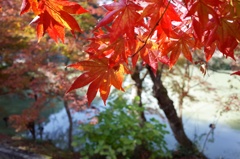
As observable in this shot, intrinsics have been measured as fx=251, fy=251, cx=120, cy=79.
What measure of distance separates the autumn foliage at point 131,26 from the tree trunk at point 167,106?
2.48m

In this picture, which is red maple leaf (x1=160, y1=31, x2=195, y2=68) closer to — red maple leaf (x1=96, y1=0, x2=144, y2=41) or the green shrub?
red maple leaf (x1=96, y1=0, x2=144, y2=41)

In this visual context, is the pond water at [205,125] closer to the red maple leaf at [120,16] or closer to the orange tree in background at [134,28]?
the orange tree in background at [134,28]

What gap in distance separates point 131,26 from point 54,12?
18cm

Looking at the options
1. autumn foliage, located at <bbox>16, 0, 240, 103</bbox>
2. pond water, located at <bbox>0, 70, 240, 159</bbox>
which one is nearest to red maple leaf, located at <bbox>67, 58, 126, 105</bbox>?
autumn foliage, located at <bbox>16, 0, 240, 103</bbox>

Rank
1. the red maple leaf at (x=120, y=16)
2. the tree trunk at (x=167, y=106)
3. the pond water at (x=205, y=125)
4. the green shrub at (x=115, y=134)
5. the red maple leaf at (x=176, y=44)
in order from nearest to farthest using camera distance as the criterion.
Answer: the red maple leaf at (x=120, y=16) < the red maple leaf at (x=176, y=44) < the green shrub at (x=115, y=134) < the tree trunk at (x=167, y=106) < the pond water at (x=205, y=125)

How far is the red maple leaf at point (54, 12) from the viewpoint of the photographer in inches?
20.8

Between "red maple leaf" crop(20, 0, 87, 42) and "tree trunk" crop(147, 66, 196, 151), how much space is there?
2.56m

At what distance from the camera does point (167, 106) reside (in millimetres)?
3318

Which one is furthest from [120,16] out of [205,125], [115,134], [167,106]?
[205,125]

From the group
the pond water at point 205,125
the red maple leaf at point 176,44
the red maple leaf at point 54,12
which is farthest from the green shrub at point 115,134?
the red maple leaf at point 54,12

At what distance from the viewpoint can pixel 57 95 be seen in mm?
3693

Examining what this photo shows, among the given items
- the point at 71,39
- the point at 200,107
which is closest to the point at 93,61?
the point at 71,39

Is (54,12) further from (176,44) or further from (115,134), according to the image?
(115,134)

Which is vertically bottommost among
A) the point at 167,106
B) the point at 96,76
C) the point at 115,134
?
the point at 115,134
